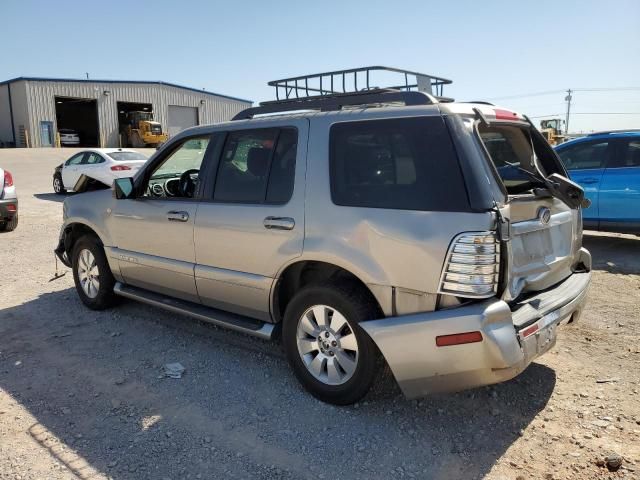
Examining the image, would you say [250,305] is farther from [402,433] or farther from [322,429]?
[402,433]

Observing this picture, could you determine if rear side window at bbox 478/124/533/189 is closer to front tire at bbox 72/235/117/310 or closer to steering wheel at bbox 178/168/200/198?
steering wheel at bbox 178/168/200/198

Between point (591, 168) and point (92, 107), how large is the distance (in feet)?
147

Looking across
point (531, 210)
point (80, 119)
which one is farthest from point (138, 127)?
point (531, 210)

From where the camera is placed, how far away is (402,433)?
3.21 meters

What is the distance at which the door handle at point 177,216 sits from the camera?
4270 millimetres

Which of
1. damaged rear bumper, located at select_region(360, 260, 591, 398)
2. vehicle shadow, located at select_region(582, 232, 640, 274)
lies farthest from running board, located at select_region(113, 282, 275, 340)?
vehicle shadow, located at select_region(582, 232, 640, 274)

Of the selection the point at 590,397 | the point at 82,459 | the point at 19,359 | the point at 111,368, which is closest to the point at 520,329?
the point at 590,397

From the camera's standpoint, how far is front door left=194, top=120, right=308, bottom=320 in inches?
142

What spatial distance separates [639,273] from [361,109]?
5.05 metres

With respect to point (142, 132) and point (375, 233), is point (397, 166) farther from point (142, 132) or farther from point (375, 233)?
point (142, 132)

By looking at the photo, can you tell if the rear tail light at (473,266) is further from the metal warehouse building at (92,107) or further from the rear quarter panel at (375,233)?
the metal warehouse building at (92,107)

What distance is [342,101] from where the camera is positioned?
3.74 meters

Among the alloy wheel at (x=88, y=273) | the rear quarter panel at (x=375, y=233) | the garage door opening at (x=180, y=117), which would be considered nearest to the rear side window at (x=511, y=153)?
the rear quarter panel at (x=375, y=233)

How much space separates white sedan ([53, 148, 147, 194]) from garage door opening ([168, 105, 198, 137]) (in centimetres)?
2869
